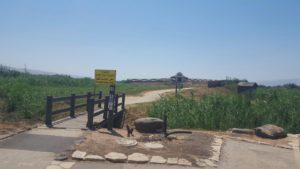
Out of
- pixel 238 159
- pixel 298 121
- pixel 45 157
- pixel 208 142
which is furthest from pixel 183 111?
pixel 45 157

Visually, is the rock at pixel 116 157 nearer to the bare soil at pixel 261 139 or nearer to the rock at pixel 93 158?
the rock at pixel 93 158

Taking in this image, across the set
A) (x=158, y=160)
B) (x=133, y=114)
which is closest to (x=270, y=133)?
(x=158, y=160)

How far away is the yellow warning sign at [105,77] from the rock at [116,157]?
17.9 feet

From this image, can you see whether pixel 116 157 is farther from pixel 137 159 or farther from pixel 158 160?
pixel 158 160

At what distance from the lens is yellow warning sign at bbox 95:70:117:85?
Answer: 45.1 ft

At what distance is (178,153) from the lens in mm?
9031

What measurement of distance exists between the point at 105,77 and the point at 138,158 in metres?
5.91

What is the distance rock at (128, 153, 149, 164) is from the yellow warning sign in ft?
17.8

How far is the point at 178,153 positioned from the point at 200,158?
0.56 m

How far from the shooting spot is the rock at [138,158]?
817 centimetres

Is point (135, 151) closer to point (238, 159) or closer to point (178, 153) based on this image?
point (178, 153)

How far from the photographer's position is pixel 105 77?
1379 cm

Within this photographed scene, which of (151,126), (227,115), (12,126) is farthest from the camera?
(227,115)

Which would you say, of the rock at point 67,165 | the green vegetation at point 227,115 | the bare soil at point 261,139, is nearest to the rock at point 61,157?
the rock at point 67,165
